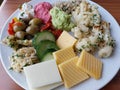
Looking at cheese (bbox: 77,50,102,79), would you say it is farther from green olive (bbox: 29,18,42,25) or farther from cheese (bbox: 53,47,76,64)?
green olive (bbox: 29,18,42,25)

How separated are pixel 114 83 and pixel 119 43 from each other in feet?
0.71

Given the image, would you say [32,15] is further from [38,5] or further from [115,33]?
[115,33]

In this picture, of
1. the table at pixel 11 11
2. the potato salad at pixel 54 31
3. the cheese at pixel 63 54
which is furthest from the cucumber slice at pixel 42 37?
the table at pixel 11 11

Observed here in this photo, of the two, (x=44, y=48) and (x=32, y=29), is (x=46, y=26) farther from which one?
(x=44, y=48)

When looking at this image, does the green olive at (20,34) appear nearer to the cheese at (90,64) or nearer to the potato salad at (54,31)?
the potato salad at (54,31)

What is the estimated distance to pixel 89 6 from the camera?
135cm

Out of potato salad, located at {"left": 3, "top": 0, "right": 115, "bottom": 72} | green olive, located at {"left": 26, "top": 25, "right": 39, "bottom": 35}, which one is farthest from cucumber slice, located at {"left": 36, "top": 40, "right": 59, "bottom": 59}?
green olive, located at {"left": 26, "top": 25, "right": 39, "bottom": 35}

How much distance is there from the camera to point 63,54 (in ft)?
3.79

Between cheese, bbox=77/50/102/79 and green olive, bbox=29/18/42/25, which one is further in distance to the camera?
green olive, bbox=29/18/42/25

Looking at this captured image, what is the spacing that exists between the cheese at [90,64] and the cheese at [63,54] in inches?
2.5

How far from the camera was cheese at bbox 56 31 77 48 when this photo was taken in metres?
1.21

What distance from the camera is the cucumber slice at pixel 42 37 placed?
1.22m

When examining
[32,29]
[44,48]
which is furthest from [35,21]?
[44,48]

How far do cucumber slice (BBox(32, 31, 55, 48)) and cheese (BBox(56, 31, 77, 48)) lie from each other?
38 millimetres
